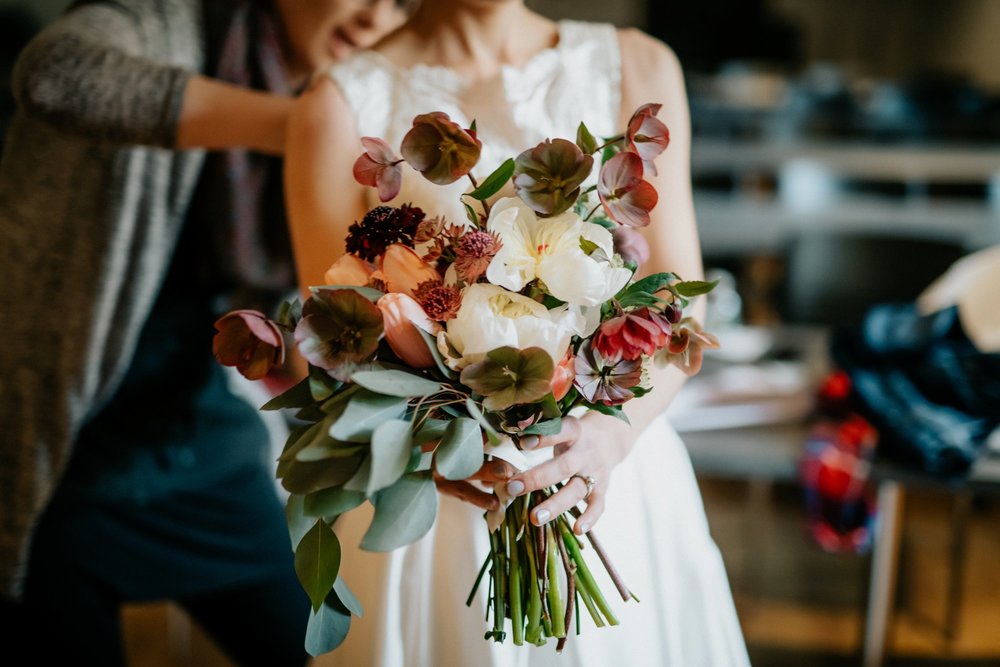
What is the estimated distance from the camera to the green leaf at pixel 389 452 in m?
0.72

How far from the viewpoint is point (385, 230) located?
31.7 inches

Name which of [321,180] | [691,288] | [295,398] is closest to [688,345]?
[691,288]

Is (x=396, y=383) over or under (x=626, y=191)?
under

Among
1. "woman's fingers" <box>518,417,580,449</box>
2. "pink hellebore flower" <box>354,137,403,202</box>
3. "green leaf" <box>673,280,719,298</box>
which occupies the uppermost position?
"pink hellebore flower" <box>354,137,403,202</box>

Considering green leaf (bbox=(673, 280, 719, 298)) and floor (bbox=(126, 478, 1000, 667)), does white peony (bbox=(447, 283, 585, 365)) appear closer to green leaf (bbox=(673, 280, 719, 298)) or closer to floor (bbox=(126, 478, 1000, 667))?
green leaf (bbox=(673, 280, 719, 298))

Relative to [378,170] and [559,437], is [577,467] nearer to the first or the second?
[559,437]

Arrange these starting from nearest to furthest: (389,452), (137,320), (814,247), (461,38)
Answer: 1. (389,452)
2. (461,38)
3. (137,320)
4. (814,247)

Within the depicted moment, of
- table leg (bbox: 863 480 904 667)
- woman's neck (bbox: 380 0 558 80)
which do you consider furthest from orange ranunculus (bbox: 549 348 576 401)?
table leg (bbox: 863 480 904 667)

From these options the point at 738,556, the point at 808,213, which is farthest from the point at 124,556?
the point at 808,213

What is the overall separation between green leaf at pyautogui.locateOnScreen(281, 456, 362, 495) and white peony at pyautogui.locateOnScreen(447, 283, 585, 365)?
0.43ft

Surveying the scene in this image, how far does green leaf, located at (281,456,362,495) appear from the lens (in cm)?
76

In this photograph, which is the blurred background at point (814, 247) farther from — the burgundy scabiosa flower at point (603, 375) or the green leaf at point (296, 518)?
the green leaf at point (296, 518)

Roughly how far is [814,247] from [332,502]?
267 centimetres

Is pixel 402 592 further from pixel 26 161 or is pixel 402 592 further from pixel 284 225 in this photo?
pixel 26 161
